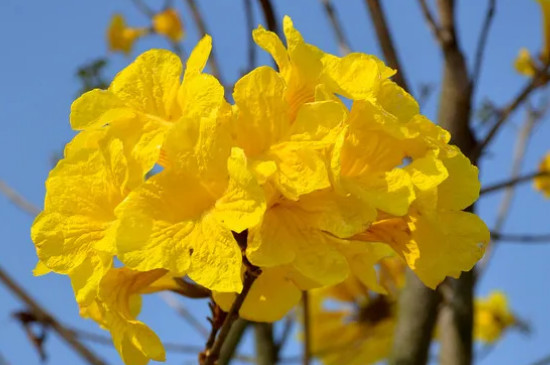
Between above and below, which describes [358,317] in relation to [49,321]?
below

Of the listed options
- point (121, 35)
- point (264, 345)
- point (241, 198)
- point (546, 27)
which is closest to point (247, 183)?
point (241, 198)

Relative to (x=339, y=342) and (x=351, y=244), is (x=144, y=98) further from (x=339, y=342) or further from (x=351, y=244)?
(x=339, y=342)

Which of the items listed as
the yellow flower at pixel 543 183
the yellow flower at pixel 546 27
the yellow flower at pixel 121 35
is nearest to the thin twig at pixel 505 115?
the yellow flower at pixel 546 27

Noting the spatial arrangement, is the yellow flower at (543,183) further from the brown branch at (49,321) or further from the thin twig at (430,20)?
the brown branch at (49,321)

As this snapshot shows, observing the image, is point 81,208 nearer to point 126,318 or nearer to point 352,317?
point 126,318

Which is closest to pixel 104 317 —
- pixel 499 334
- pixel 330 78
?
pixel 330 78

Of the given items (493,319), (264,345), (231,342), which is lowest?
(493,319)

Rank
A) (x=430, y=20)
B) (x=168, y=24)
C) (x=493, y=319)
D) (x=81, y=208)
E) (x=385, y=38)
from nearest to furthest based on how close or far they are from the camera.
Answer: (x=81, y=208) < (x=385, y=38) < (x=430, y=20) < (x=168, y=24) < (x=493, y=319)
